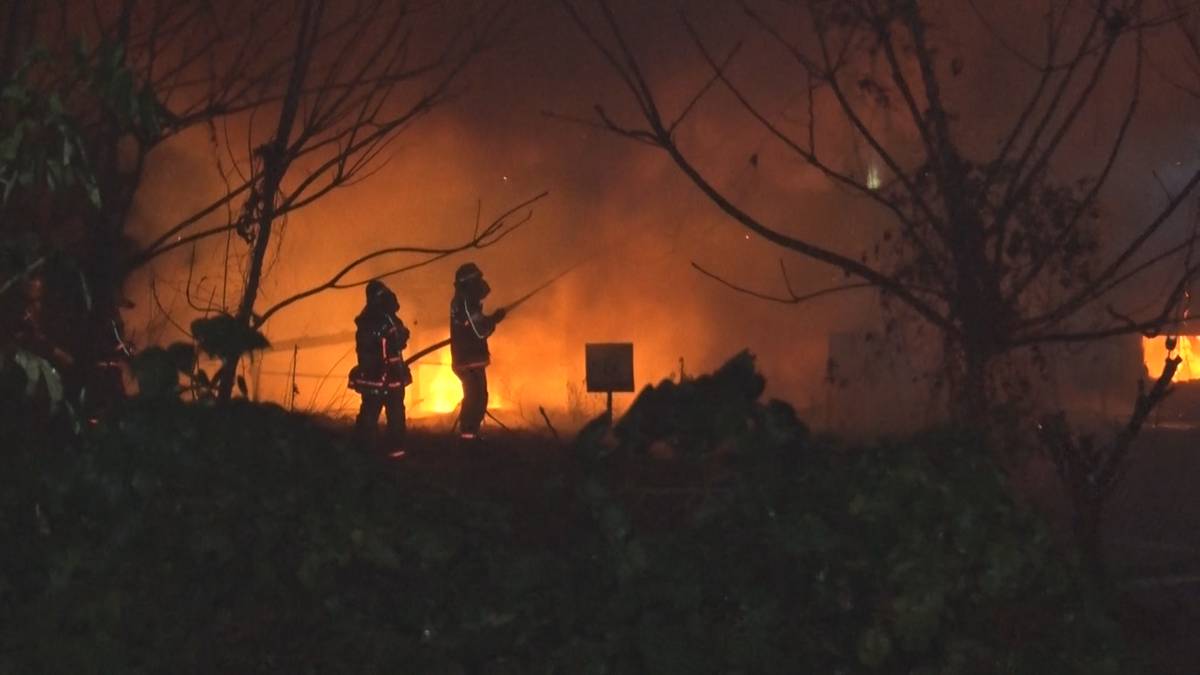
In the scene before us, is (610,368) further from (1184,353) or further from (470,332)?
(1184,353)

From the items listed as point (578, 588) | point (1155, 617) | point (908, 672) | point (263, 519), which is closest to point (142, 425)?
point (263, 519)

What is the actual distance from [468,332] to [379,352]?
89 cm

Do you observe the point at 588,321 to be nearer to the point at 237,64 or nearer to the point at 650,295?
the point at 650,295

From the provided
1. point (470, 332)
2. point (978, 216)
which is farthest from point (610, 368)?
point (978, 216)

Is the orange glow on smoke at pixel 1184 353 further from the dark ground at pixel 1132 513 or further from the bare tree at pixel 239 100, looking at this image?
the bare tree at pixel 239 100

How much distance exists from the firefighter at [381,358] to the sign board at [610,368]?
1.54 metres

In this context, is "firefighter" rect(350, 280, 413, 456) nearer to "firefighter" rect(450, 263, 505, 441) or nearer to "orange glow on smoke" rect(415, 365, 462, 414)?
"firefighter" rect(450, 263, 505, 441)

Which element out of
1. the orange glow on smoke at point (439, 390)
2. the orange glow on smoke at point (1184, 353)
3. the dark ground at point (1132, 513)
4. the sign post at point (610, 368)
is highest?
the orange glow on smoke at point (1184, 353)

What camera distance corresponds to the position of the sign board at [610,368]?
924 cm

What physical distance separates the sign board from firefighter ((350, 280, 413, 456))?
1535 mm

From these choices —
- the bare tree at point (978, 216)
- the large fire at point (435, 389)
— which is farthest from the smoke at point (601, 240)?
the bare tree at point (978, 216)

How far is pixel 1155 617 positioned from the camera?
600cm

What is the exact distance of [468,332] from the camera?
10508 millimetres

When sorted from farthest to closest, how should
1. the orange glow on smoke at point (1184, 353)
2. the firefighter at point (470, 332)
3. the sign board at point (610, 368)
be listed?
the orange glow on smoke at point (1184, 353) < the firefighter at point (470, 332) < the sign board at point (610, 368)
